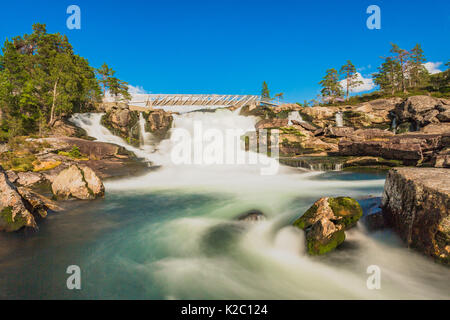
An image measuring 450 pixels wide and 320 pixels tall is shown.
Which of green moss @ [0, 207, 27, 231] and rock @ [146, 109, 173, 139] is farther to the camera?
rock @ [146, 109, 173, 139]

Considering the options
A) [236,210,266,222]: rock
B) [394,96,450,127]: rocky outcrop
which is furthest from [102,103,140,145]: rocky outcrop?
[394,96,450,127]: rocky outcrop

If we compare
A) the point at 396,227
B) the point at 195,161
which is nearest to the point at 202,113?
the point at 195,161

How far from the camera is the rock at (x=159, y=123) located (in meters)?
32.7

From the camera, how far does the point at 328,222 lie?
202 inches

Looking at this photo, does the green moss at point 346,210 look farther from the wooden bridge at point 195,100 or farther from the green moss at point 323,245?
the wooden bridge at point 195,100

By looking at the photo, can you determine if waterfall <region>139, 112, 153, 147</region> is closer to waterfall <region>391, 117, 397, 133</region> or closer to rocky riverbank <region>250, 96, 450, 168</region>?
rocky riverbank <region>250, 96, 450, 168</region>

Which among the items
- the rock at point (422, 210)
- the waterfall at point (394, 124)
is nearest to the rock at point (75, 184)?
the rock at point (422, 210)

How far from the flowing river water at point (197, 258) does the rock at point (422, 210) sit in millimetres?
304

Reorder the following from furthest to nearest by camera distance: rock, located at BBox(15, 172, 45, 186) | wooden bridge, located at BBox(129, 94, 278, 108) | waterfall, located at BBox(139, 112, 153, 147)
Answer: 1. wooden bridge, located at BBox(129, 94, 278, 108)
2. waterfall, located at BBox(139, 112, 153, 147)
3. rock, located at BBox(15, 172, 45, 186)

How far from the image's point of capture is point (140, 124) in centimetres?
3316

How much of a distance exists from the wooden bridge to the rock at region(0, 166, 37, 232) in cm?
4454

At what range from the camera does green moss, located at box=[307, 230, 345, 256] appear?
501cm

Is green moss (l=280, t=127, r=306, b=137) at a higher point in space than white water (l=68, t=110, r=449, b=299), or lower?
higher
